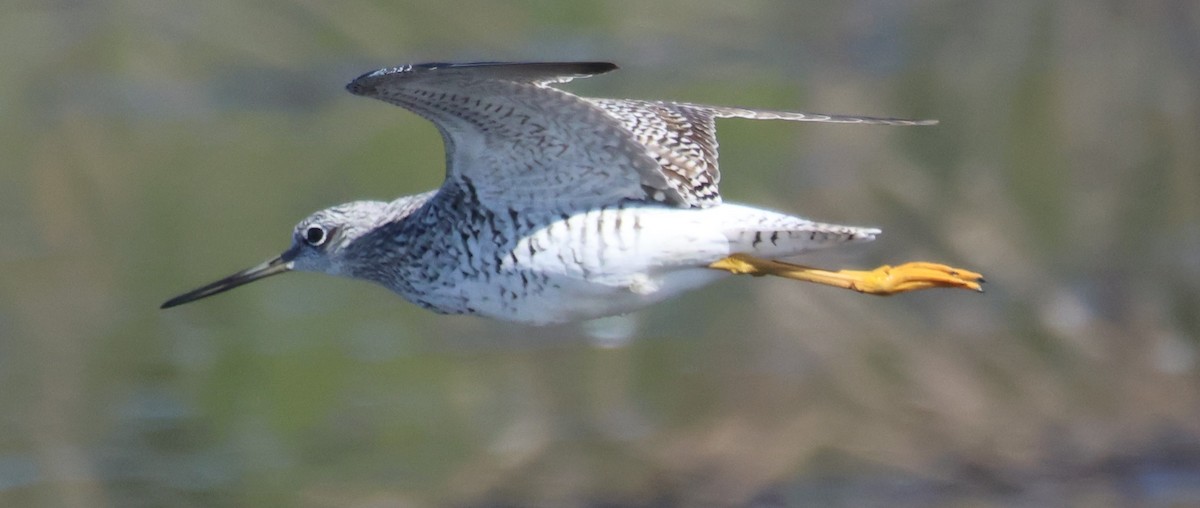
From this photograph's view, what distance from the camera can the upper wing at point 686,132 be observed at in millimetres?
7656

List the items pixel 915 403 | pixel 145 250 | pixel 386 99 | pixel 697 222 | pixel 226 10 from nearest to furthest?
1. pixel 386 99
2. pixel 697 222
3. pixel 915 403
4. pixel 145 250
5. pixel 226 10

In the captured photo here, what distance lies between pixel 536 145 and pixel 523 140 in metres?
0.06

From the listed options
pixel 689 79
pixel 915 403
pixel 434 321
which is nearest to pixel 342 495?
pixel 434 321

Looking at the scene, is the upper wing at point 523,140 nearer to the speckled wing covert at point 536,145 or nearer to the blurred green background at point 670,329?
the speckled wing covert at point 536,145

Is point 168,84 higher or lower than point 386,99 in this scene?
higher

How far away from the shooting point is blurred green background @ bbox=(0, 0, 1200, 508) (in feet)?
47.4

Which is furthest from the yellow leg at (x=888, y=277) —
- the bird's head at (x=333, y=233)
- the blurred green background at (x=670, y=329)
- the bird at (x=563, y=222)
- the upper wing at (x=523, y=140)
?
the blurred green background at (x=670, y=329)

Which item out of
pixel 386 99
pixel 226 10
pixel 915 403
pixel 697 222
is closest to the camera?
pixel 386 99

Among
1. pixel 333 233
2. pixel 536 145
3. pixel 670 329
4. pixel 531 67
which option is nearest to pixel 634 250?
pixel 536 145

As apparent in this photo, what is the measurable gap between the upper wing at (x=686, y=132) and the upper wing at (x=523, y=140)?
0.62 ft

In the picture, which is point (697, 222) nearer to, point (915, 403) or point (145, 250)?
point (915, 403)

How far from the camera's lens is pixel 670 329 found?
15.1m

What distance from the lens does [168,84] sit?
18.0 metres

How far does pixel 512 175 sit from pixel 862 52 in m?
11.0
